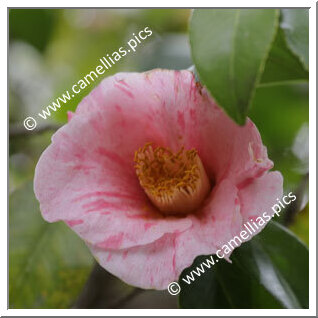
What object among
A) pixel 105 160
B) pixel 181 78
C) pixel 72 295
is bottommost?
pixel 72 295

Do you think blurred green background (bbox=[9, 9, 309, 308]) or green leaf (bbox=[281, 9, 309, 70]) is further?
blurred green background (bbox=[9, 9, 309, 308])

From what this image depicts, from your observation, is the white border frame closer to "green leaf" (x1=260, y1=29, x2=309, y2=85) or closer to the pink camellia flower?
"green leaf" (x1=260, y1=29, x2=309, y2=85)

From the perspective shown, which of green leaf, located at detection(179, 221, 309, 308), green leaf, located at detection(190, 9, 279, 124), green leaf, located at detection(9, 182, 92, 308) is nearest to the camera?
green leaf, located at detection(190, 9, 279, 124)

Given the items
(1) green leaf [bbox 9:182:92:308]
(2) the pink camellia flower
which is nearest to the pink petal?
(2) the pink camellia flower

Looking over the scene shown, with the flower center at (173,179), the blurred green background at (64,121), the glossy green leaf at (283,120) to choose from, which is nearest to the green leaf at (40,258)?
the blurred green background at (64,121)

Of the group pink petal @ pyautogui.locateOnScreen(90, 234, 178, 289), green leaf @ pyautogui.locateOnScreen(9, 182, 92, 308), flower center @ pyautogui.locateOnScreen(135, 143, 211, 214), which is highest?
flower center @ pyautogui.locateOnScreen(135, 143, 211, 214)
